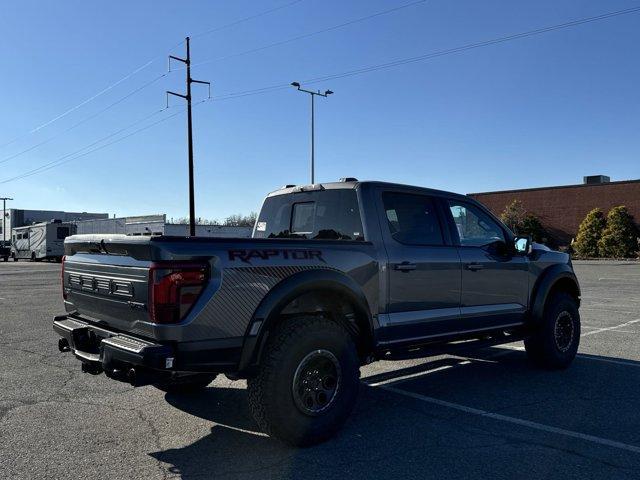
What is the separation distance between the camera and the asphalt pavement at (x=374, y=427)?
3.84 meters

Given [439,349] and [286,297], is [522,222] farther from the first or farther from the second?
[286,297]

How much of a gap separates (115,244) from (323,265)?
1552 mm

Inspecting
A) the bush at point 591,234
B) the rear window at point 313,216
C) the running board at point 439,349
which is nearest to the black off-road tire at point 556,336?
the running board at point 439,349

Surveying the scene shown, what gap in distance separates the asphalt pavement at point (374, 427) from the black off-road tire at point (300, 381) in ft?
0.60

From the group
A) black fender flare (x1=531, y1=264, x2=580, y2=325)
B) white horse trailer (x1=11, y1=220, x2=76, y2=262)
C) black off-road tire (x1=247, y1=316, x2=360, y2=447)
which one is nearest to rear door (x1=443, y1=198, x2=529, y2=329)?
black fender flare (x1=531, y1=264, x2=580, y2=325)

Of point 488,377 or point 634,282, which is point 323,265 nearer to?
point 488,377

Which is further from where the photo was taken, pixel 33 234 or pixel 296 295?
pixel 33 234

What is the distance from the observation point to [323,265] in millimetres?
4422

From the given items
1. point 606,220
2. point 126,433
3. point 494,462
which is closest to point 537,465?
point 494,462

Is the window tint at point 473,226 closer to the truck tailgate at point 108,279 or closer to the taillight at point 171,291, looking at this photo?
the taillight at point 171,291

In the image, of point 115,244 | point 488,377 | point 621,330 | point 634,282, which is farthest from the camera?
point 634,282

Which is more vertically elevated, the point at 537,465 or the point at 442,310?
the point at 442,310

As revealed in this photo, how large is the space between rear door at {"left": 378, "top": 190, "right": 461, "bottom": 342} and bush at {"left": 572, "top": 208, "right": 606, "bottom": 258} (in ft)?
134

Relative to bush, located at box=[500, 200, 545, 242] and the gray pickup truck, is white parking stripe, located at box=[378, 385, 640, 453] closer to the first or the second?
the gray pickup truck
